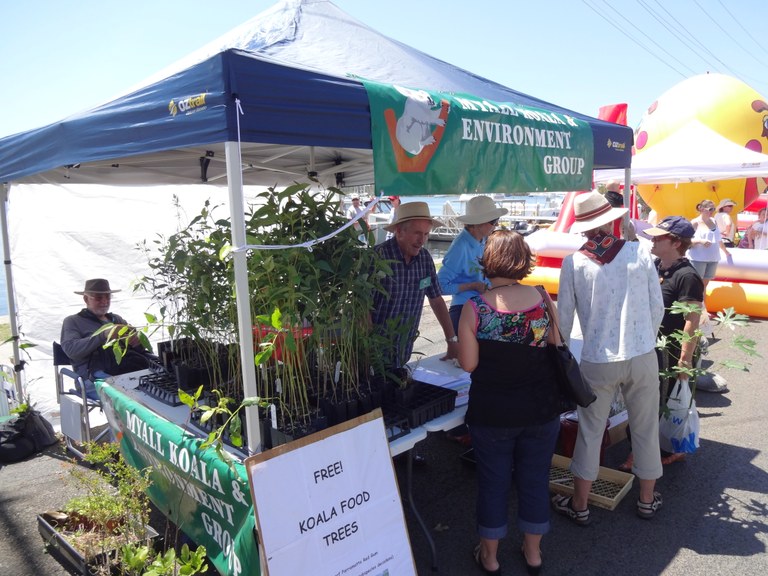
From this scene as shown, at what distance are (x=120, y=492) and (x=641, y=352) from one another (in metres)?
2.34

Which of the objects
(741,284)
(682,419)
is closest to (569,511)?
(682,419)

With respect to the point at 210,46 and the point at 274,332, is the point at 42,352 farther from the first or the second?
the point at 274,332

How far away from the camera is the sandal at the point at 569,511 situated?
8.87 ft

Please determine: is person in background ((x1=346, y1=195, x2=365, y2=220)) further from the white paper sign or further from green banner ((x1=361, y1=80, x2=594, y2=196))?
the white paper sign

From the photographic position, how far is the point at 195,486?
2.17m

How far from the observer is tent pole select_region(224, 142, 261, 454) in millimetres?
1774

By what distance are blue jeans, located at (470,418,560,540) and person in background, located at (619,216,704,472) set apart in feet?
3.87

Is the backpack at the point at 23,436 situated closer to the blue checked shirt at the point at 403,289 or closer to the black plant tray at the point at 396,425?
the blue checked shirt at the point at 403,289

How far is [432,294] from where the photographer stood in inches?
126

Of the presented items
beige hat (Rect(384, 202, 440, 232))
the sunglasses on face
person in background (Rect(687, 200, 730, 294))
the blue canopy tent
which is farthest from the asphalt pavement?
person in background (Rect(687, 200, 730, 294))

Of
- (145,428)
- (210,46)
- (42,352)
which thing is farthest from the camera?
(42,352)

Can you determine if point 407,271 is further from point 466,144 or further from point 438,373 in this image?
point 466,144

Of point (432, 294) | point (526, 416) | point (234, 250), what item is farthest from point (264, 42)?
point (526, 416)

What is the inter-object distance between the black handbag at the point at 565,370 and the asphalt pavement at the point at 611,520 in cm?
84
